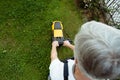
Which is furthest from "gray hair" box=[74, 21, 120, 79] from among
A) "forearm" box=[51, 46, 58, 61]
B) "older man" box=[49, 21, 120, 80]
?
"forearm" box=[51, 46, 58, 61]

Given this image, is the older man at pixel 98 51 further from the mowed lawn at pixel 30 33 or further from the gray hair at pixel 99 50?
the mowed lawn at pixel 30 33

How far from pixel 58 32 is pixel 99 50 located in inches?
91.7

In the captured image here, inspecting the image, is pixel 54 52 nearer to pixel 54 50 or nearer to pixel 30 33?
pixel 54 50

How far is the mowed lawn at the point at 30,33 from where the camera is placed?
444cm

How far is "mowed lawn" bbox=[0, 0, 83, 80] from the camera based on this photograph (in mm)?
4441

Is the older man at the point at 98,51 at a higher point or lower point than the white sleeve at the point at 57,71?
higher

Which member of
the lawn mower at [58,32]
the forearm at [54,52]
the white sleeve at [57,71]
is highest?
the lawn mower at [58,32]

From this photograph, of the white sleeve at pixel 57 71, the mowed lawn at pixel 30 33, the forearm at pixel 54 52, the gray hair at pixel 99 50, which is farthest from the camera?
the mowed lawn at pixel 30 33

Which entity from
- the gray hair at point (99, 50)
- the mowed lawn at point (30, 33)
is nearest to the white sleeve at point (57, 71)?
the mowed lawn at point (30, 33)

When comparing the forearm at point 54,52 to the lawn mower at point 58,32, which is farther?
the lawn mower at point 58,32

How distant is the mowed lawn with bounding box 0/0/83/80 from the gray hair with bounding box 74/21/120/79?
209cm

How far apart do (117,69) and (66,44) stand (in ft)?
7.14

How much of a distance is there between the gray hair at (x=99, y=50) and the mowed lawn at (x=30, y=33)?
6.85ft

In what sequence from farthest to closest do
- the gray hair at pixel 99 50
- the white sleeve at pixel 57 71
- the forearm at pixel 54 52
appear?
the forearm at pixel 54 52, the white sleeve at pixel 57 71, the gray hair at pixel 99 50
